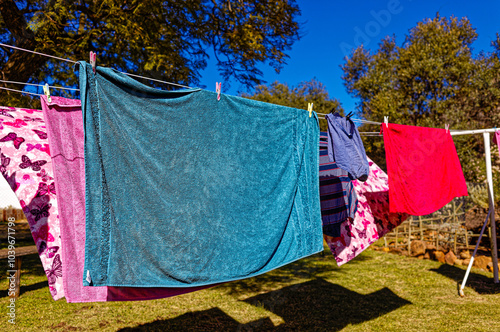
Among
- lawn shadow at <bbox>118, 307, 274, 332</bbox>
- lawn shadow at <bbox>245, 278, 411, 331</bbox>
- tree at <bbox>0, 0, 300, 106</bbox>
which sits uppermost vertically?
tree at <bbox>0, 0, 300, 106</bbox>

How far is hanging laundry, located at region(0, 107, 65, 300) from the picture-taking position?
229 cm

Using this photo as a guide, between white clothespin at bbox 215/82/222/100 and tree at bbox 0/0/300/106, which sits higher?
tree at bbox 0/0/300/106

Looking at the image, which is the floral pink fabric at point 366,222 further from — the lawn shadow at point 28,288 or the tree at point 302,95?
the tree at point 302,95

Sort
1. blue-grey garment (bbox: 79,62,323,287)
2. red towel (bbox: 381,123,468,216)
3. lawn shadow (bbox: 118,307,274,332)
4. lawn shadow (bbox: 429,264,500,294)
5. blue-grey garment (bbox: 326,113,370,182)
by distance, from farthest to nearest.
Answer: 1. lawn shadow (bbox: 429,264,500,294)
2. lawn shadow (bbox: 118,307,274,332)
3. red towel (bbox: 381,123,468,216)
4. blue-grey garment (bbox: 326,113,370,182)
5. blue-grey garment (bbox: 79,62,323,287)

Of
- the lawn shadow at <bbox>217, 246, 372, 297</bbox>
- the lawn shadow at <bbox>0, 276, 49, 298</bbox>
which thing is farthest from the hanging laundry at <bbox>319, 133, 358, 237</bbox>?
the lawn shadow at <bbox>0, 276, 49, 298</bbox>

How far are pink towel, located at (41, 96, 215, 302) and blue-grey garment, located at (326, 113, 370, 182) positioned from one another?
185 centimetres

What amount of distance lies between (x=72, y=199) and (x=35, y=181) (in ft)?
1.42

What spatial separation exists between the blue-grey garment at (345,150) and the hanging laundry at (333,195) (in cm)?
51

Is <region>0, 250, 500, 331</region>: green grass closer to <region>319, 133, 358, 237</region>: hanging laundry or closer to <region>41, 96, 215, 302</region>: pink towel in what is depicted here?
<region>319, 133, 358, 237</region>: hanging laundry

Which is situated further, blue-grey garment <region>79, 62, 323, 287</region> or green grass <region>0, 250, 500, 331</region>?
green grass <region>0, 250, 500, 331</region>

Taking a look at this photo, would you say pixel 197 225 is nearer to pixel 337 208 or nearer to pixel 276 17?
pixel 337 208

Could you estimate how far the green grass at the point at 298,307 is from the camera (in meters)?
4.56

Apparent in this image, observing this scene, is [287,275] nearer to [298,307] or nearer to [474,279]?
[298,307]

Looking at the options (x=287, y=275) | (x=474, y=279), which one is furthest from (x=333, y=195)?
(x=474, y=279)
